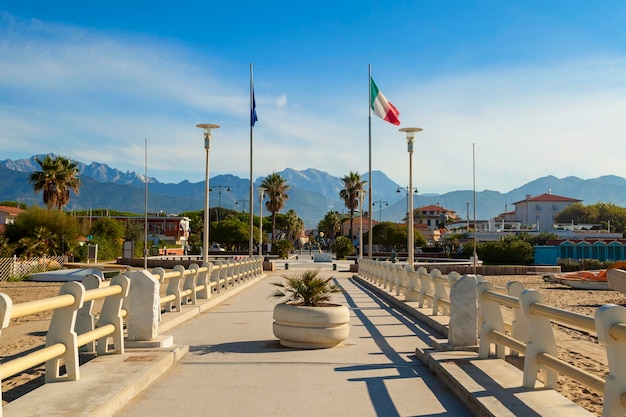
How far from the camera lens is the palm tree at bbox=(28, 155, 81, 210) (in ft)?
221

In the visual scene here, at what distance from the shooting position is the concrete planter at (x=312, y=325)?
32.1 ft

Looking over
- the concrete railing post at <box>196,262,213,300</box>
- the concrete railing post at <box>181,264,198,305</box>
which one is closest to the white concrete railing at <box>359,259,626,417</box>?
the concrete railing post at <box>181,264,198,305</box>

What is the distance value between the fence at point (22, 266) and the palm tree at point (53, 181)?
2137 centimetres

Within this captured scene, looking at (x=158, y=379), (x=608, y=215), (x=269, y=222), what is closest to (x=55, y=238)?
(x=158, y=379)

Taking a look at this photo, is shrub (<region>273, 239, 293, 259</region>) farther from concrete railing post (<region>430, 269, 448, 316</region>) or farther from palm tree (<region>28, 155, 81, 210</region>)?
concrete railing post (<region>430, 269, 448, 316</region>)

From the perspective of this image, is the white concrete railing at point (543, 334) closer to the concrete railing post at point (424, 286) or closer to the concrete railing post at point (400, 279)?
the concrete railing post at point (424, 286)

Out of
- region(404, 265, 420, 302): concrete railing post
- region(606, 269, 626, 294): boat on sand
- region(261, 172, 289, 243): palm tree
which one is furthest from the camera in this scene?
region(261, 172, 289, 243): palm tree

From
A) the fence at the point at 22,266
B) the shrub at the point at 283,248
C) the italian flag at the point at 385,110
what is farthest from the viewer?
the shrub at the point at 283,248

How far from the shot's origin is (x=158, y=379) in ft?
24.8

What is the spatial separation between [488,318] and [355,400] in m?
2.41

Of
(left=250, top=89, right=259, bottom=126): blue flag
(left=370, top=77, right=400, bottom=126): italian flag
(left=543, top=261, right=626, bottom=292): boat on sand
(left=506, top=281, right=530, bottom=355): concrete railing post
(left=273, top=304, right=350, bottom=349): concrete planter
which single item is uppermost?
(left=250, top=89, right=259, bottom=126): blue flag

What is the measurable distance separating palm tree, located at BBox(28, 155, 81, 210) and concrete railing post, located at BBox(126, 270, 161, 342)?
63.0m

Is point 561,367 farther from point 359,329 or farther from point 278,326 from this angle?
point 359,329

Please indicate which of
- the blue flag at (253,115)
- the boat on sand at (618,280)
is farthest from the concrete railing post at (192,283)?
the blue flag at (253,115)
